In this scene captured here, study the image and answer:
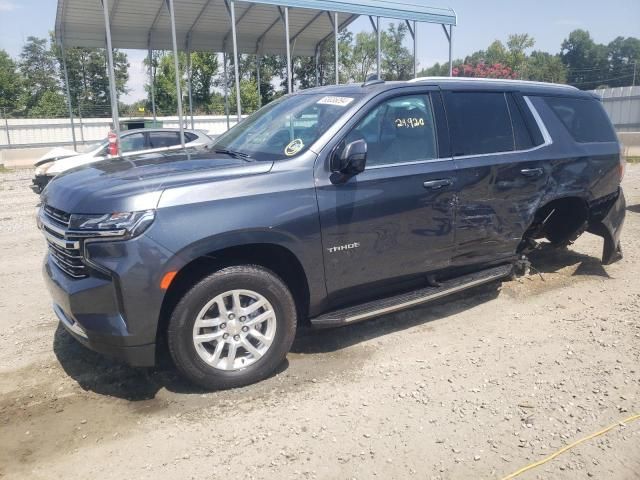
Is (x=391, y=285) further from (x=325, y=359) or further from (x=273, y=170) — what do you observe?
(x=273, y=170)

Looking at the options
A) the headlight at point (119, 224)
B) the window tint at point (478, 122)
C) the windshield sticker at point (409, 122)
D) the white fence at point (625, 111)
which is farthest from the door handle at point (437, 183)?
the white fence at point (625, 111)

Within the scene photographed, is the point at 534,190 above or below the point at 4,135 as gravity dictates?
below

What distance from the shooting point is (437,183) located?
13.3 ft

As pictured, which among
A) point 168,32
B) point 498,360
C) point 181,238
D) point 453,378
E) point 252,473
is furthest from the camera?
point 168,32

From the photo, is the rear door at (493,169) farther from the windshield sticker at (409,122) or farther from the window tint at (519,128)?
the windshield sticker at (409,122)

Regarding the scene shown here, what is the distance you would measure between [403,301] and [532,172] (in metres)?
1.81

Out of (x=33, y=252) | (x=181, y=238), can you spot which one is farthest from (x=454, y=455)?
(x=33, y=252)

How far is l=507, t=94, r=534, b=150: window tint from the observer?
4691 millimetres

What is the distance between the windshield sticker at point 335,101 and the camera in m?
3.93

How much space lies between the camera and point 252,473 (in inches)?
105

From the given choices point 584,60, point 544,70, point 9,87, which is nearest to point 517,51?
point 544,70

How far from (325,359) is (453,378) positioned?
0.94m

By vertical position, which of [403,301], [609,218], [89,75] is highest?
[89,75]

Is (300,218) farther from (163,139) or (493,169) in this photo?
(163,139)
